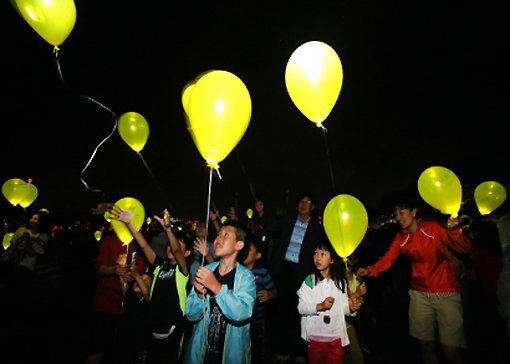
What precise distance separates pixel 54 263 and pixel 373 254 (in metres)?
6.90

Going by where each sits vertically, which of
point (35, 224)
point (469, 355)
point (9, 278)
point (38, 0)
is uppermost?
point (38, 0)

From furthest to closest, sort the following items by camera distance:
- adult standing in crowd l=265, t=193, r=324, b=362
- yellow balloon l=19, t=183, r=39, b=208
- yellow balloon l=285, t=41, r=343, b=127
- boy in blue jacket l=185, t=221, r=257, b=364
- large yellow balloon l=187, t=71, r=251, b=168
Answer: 1. yellow balloon l=19, t=183, r=39, b=208
2. adult standing in crowd l=265, t=193, r=324, b=362
3. yellow balloon l=285, t=41, r=343, b=127
4. large yellow balloon l=187, t=71, r=251, b=168
5. boy in blue jacket l=185, t=221, r=257, b=364

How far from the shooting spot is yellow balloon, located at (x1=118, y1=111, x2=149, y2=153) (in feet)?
13.4

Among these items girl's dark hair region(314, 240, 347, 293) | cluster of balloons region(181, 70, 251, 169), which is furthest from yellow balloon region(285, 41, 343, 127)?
girl's dark hair region(314, 240, 347, 293)

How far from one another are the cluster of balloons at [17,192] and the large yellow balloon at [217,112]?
5653 mm

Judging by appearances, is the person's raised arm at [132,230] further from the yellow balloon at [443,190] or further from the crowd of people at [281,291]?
the yellow balloon at [443,190]

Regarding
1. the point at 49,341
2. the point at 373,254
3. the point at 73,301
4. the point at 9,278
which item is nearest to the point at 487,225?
the point at 373,254

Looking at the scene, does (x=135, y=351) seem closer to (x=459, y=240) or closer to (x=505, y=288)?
(x=505, y=288)

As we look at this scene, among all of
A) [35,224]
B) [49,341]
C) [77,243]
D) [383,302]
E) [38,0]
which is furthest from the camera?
[77,243]

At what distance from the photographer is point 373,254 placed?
620 cm

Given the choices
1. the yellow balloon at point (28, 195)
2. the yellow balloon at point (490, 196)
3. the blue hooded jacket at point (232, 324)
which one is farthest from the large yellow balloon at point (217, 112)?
the yellow balloon at point (28, 195)

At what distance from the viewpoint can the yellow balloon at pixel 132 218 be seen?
3089 millimetres

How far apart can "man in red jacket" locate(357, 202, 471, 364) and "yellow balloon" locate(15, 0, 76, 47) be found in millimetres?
3862

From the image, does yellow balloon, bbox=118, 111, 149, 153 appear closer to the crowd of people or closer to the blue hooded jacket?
the crowd of people
